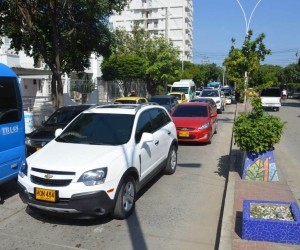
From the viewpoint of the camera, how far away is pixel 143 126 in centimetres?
675

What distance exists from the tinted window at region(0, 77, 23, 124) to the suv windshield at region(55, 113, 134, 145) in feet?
3.12

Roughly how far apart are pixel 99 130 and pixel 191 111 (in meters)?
7.48

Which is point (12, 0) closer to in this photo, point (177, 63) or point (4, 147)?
point (4, 147)

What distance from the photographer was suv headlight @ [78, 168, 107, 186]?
5.01 metres

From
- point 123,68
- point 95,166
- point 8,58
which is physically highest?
point 8,58

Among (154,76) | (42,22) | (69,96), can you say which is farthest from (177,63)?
(42,22)

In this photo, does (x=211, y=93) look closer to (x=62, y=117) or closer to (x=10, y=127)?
(x=62, y=117)

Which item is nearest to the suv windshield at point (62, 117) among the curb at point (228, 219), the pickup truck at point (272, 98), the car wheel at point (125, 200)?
the car wheel at point (125, 200)

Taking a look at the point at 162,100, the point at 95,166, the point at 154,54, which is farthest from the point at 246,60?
the point at 154,54

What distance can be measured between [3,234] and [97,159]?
173 cm

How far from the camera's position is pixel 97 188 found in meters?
4.98

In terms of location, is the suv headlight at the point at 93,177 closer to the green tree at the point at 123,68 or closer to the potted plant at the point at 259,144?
the potted plant at the point at 259,144

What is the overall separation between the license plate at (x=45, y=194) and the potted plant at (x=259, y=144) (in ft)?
13.3

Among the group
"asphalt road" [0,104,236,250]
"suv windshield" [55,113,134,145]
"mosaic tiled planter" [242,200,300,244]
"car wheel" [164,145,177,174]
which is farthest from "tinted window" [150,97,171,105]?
"mosaic tiled planter" [242,200,300,244]
